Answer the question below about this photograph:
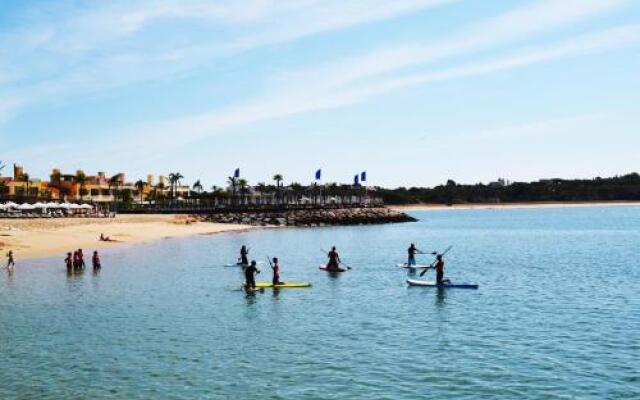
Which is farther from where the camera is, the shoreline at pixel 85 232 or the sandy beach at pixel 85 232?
the sandy beach at pixel 85 232

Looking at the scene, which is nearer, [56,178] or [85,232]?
[85,232]

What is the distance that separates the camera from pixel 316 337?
21984 mm

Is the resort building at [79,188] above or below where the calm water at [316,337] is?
above

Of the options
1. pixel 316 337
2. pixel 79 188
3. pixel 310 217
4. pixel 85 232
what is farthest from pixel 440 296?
pixel 79 188

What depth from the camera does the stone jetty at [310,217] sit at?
121250mm

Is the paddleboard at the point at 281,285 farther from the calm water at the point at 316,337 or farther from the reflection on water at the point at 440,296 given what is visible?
the reflection on water at the point at 440,296

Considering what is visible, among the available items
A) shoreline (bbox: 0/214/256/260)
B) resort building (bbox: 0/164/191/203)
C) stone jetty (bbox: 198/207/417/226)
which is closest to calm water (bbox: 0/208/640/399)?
shoreline (bbox: 0/214/256/260)

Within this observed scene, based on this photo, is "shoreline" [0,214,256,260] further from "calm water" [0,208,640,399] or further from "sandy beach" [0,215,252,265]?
"calm water" [0,208,640,399]

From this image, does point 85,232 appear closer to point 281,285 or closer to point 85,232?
point 85,232

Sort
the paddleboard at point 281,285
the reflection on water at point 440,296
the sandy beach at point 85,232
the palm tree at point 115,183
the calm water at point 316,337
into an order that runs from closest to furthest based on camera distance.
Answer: the calm water at point 316,337
the reflection on water at point 440,296
the paddleboard at point 281,285
the sandy beach at point 85,232
the palm tree at point 115,183

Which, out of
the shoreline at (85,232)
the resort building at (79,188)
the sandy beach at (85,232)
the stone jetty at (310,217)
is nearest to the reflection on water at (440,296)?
the shoreline at (85,232)

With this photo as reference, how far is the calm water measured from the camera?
16.3 metres

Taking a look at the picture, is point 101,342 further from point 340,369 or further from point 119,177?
point 119,177

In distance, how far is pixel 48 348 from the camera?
19922 mm
